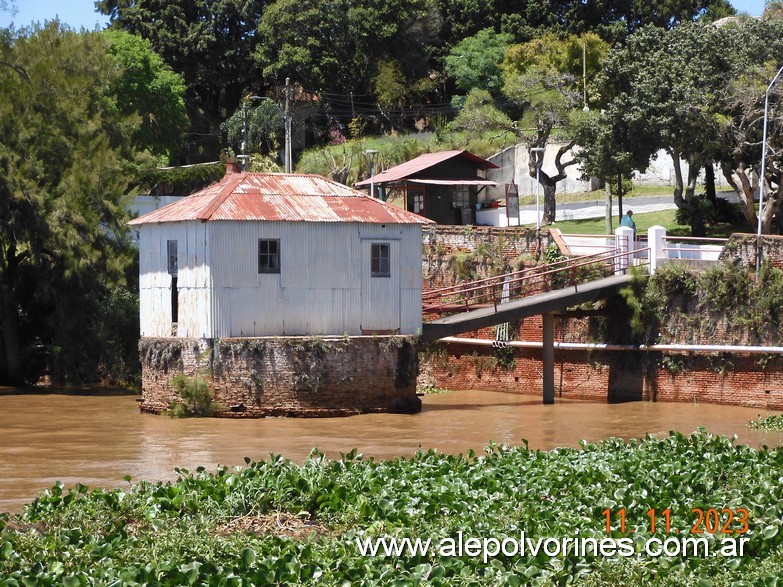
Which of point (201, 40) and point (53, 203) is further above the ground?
point (201, 40)

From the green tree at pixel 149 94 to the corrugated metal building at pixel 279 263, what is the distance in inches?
1217

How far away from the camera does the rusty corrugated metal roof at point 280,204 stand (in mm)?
29391

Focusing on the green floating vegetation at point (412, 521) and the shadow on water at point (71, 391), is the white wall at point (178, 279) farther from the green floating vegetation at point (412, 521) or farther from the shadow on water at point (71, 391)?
the green floating vegetation at point (412, 521)

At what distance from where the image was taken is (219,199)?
97.5ft

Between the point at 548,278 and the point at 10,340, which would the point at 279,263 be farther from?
the point at 10,340

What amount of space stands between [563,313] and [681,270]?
3.46 metres

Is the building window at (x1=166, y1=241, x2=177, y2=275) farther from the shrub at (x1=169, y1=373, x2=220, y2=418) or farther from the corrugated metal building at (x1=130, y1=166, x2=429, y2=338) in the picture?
the shrub at (x1=169, y1=373, x2=220, y2=418)

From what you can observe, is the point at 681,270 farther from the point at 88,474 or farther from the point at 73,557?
the point at 73,557

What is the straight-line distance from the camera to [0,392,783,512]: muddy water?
22125mm

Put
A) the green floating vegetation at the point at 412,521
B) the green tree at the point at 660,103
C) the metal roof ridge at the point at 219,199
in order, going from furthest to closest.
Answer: the green tree at the point at 660,103 → the metal roof ridge at the point at 219,199 → the green floating vegetation at the point at 412,521

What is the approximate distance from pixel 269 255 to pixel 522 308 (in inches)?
265

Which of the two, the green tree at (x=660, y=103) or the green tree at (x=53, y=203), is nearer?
the green tree at (x=53, y=203)

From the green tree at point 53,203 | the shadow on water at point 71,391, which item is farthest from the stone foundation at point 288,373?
the green tree at point 53,203

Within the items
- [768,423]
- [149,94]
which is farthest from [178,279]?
[149,94]
